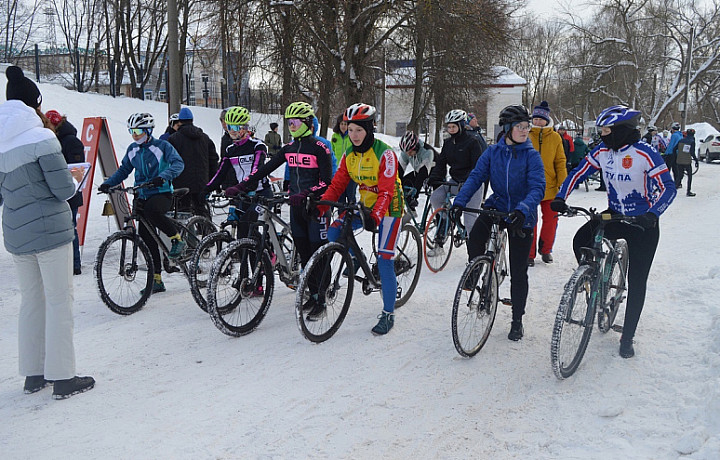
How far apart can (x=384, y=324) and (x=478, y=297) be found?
0.98 meters

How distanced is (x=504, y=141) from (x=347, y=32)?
13.2m

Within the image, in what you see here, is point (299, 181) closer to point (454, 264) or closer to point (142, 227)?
point (142, 227)

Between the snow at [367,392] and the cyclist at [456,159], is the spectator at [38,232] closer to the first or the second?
the snow at [367,392]

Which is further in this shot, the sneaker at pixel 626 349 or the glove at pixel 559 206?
the sneaker at pixel 626 349

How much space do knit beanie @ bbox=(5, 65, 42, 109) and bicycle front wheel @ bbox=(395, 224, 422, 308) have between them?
3.53 m

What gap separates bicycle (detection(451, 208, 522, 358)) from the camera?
15.5 ft

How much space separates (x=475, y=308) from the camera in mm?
4934

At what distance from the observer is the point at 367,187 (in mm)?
5453

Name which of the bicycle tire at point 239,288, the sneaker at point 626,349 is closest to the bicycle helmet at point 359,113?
the bicycle tire at point 239,288

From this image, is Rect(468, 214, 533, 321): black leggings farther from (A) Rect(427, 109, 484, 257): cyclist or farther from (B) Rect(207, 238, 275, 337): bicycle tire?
(A) Rect(427, 109, 484, 257): cyclist

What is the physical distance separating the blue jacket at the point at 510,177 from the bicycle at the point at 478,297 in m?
0.26

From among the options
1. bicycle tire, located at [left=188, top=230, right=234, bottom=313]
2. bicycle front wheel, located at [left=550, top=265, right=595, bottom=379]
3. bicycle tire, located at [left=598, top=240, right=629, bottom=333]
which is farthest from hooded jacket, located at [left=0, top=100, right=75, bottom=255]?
bicycle tire, located at [left=598, top=240, right=629, bottom=333]

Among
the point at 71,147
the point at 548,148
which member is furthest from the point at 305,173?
the point at 71,147

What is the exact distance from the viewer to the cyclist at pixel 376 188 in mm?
5215
